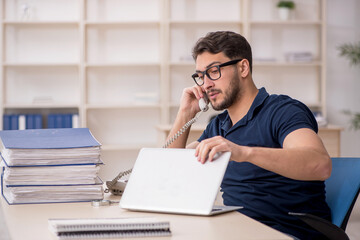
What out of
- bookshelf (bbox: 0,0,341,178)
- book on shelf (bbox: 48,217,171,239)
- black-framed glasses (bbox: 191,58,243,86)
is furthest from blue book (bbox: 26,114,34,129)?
book on shelf (bbox: 48,217,171,239)

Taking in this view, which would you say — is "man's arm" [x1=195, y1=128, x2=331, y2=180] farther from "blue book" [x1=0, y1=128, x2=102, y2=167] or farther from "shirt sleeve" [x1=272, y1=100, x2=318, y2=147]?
"blue book" [x1=0, y1=128, x2=102, y2=167]

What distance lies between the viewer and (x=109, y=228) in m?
1.27

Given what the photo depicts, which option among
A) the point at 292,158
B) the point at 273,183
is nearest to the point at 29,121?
the point at 273,183

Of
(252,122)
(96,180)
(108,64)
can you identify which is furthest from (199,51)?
(108,64)

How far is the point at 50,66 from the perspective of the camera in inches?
231

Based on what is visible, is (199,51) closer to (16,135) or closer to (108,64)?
(16,135)

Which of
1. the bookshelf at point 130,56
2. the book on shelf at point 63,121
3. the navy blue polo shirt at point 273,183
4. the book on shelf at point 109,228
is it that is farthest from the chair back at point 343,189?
the book on shelf at point 63,121

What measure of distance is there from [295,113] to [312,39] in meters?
4.37

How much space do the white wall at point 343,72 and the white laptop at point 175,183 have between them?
475cm

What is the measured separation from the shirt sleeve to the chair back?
0.58 ft

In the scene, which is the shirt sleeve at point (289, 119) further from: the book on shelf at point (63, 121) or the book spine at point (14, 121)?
the book spine at point (14, 121)

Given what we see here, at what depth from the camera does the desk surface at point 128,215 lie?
4.36 ft

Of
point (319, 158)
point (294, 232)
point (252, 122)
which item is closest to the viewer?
point (319, 158)

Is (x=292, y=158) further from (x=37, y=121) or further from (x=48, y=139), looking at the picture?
(x=37, y=121)
